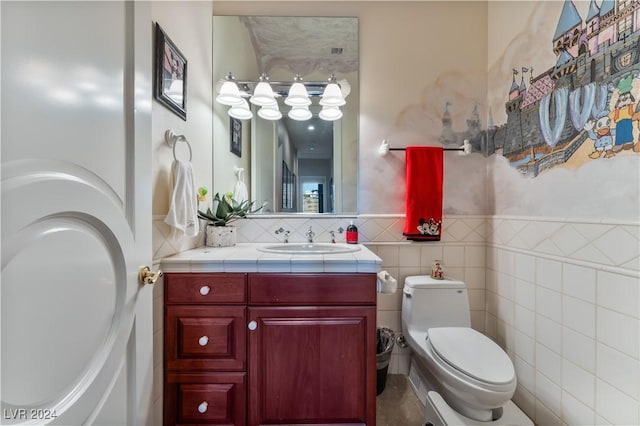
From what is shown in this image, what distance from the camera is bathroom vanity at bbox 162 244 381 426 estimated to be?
119 cm

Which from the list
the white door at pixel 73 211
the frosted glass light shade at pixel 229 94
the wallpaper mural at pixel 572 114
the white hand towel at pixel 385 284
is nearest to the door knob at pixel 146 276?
the white door at pixel 73 211

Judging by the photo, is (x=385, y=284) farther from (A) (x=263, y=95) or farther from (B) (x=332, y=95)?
(A) (x=263, y=95)

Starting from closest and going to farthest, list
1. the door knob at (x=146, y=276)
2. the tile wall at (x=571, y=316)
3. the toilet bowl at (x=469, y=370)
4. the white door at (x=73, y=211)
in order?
the white door at (x=73, y=211) < the door knob at (x=146, y=276) < the tile wall at (x=571, y=316) < the toilet bowl at (x=469, y=370)

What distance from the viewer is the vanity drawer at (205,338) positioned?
1.19 m

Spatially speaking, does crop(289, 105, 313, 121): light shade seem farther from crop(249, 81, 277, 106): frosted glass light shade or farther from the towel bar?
the towel bar

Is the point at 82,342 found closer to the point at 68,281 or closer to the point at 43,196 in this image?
the point at 68,281

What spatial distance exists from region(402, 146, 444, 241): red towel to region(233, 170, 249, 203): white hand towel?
109cm

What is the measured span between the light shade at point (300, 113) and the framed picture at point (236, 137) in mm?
366

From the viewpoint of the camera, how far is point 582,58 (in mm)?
1229

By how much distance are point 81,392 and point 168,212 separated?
82 cm

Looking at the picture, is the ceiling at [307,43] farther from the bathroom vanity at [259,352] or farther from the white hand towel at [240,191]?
the bathroom vanity at [259,352]

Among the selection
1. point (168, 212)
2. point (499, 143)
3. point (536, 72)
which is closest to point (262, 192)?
point (168, 212)

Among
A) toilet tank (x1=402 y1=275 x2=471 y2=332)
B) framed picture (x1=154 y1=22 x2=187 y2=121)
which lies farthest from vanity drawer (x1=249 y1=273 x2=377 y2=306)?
framed picture (x1=154 y1=22 x2=187 y2=121)

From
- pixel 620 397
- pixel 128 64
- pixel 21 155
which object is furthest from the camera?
pixel 620 397
